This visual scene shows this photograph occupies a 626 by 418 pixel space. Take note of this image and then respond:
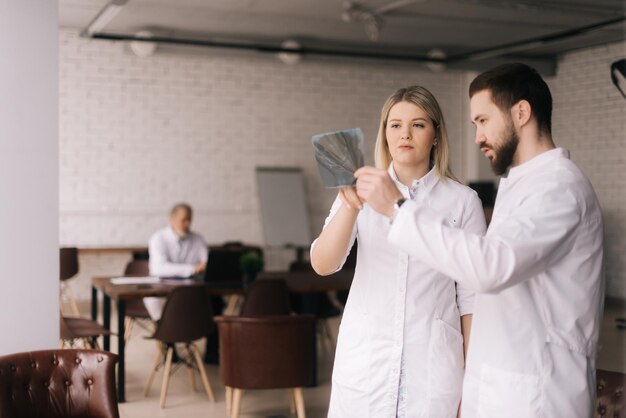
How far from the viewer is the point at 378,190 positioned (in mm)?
1845

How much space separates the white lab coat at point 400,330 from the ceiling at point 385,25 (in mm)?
6512

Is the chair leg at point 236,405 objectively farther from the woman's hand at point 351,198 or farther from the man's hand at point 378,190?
the man's hand at point 378,190

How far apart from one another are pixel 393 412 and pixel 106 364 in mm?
2015

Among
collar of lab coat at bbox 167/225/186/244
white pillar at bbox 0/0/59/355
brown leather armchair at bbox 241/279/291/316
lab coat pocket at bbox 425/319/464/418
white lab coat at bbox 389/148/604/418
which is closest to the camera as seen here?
white lab coat at bbox 389/148/604/418

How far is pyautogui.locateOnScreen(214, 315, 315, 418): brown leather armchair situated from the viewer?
492cm

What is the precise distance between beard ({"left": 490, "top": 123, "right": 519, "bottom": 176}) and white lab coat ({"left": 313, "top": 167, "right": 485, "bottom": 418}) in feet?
1.42

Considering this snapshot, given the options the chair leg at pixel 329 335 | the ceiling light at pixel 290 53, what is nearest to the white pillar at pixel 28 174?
the chair leg at pixel 329 335

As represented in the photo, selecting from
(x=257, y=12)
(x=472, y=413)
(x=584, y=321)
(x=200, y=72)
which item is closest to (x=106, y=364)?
(x=472, y=413)

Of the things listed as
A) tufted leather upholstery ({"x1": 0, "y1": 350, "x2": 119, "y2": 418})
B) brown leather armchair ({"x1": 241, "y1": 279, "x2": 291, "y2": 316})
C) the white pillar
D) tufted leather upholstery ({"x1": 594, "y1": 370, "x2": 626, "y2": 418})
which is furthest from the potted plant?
tufted leather upholstery ({"x1": 594, "y1": 370, "x2": 626, "y2": 418})

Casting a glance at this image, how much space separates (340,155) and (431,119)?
0.49 m

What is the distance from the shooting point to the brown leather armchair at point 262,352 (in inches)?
194

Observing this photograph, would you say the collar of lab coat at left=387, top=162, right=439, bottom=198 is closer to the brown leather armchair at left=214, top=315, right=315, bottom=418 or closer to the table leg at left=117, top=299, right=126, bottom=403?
the brown leather armchair at left=214, top=315, right=315, bottom=418

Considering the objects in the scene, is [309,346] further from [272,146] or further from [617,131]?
[617,131]

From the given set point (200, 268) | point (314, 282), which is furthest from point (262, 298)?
point (200, 268)
